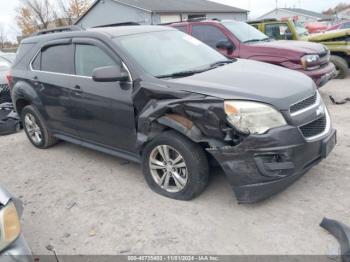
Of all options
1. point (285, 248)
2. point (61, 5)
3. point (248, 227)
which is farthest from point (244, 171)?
point (61, 5)

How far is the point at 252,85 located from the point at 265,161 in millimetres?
755

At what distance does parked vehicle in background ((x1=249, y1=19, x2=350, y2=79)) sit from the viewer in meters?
9.27

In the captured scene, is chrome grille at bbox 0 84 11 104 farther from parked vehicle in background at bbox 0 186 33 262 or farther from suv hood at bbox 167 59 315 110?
parked vehicle in background at bbox 0 186 33 262

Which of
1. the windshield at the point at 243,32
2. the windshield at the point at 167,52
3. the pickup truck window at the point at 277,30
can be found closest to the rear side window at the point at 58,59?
the windshield at the point at 167,52

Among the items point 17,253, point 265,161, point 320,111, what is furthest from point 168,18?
point 17,253

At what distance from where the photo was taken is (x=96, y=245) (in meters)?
3.15

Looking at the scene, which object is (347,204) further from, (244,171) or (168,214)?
(168,214)

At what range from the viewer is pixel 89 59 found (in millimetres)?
4348

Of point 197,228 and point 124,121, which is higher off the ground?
point 124,121

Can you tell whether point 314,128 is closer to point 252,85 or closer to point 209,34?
point 252,85

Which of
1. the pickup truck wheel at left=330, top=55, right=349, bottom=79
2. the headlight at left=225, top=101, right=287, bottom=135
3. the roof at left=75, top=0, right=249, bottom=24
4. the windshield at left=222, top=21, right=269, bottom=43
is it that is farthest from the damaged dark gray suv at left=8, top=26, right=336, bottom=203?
the roof at left=75, top=0, right=249, bottom=24

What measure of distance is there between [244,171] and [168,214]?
2.98ft

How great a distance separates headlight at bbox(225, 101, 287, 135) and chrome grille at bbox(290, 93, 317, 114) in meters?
0.21

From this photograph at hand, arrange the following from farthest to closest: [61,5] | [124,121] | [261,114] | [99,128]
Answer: [61,5] → [99,128] → [124,121] → [261,114]
